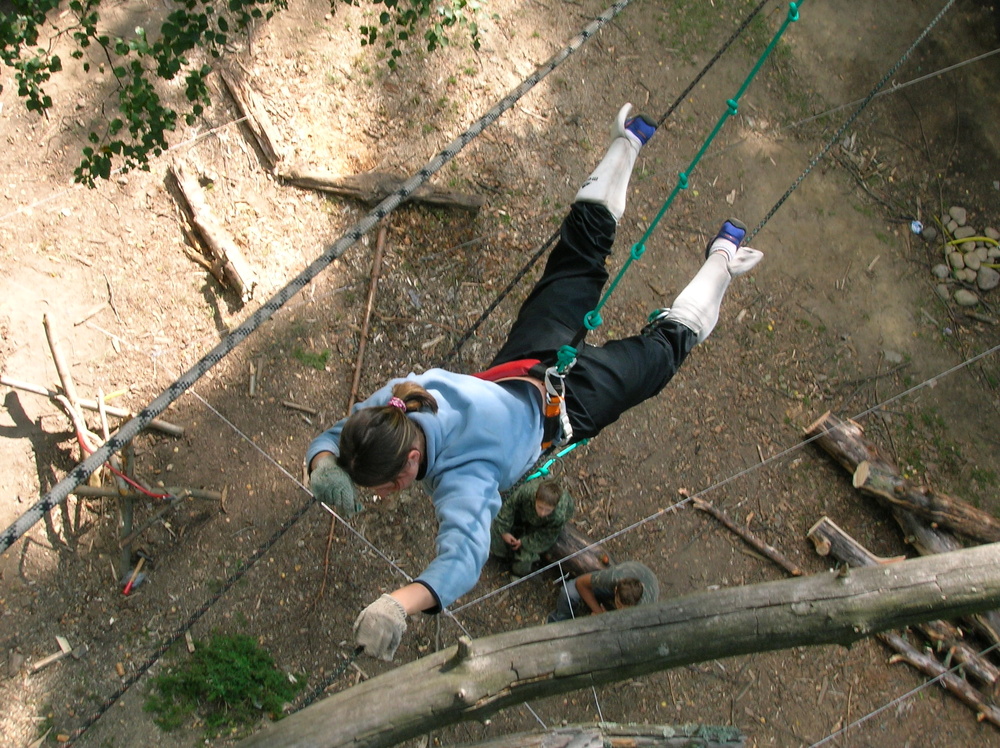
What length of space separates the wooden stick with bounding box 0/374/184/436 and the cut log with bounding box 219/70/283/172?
1402mm

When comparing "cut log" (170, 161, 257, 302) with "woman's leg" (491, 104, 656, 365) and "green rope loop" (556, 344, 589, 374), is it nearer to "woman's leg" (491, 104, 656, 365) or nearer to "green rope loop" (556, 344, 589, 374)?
"woman's leg" (491, 104, 656, 365)

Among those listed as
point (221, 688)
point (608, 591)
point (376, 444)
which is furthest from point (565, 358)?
point (221, 688)

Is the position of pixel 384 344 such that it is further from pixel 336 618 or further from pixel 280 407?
A: pixel 336 618

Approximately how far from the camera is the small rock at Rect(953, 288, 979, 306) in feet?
15.5

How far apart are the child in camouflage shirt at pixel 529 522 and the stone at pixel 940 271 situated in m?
3.22

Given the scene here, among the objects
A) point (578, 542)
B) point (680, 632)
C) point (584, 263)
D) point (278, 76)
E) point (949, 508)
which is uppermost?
point (278, 76)

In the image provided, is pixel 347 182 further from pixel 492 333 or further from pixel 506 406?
pixel 506 406

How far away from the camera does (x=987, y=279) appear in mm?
4797

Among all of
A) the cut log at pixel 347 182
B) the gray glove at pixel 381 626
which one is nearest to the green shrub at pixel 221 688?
the gray glove at pixel 381 626

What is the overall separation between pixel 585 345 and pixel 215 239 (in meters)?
1.88

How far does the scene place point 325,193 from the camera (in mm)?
3729

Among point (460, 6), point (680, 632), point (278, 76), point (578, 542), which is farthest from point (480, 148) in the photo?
point (680, 632)

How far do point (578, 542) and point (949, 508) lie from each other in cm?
211

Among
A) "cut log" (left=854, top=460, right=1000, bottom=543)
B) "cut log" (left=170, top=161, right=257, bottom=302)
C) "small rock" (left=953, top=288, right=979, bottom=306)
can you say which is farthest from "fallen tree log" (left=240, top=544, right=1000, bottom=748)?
"small rock" (left=953, top=288, right=979, bottom=306)
